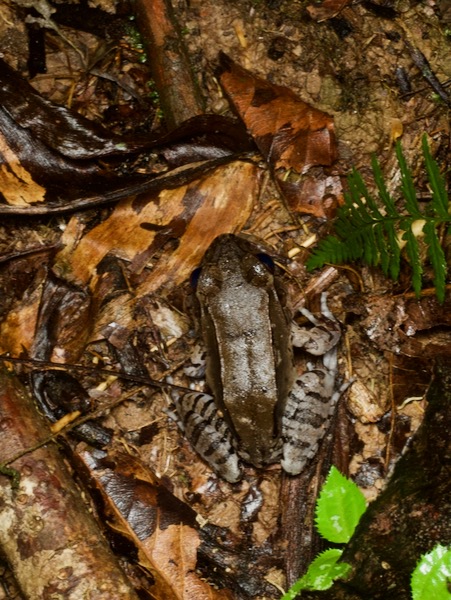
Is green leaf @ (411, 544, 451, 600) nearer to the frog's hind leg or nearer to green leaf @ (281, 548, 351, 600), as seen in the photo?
green leaf @ (281, 548, 351, 600)

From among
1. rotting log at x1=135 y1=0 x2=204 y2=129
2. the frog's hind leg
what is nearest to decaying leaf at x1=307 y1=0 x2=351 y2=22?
rotting log at x1=135 y1=0 x2=204 y2=129

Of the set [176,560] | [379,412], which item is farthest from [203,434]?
[379,412]

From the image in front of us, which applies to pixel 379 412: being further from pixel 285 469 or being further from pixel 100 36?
pixel 100 36

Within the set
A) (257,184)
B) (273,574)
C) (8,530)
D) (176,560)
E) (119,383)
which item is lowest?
(273,574)

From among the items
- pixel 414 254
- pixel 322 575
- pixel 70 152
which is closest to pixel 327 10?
pixel 70 152

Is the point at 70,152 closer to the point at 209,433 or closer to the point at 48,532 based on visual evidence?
the point at 209,433

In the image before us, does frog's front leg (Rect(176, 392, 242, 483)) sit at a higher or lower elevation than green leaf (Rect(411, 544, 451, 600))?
higher
